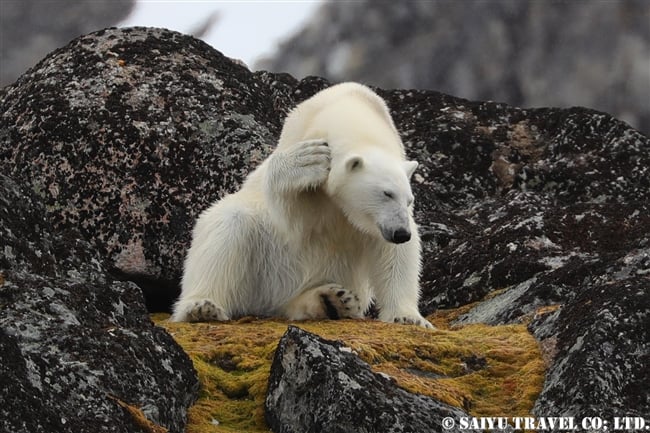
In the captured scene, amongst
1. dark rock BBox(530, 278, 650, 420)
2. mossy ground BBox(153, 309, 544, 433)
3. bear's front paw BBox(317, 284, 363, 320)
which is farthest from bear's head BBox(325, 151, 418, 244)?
dark rock BBox(530, 278, 650, 420)

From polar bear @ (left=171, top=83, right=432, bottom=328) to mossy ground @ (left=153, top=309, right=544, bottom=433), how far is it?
1.05m

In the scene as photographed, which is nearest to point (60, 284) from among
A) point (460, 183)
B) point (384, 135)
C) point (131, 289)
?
point (131, 289)

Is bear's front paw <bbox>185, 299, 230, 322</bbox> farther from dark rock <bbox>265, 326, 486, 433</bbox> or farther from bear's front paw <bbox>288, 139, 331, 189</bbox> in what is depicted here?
dark rock <bbox>265, 326, 486, 433</bbox>

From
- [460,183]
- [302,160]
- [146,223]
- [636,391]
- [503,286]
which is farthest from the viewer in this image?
[460,183]

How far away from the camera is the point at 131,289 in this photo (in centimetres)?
624

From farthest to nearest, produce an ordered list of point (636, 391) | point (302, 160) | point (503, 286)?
1. point (503, 286)
2. point (302, 160)
3. point (636, 391)

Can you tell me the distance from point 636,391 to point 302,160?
3600 mm

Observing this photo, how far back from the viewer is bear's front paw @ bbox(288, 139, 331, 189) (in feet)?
27.7

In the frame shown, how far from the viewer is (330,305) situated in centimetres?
832

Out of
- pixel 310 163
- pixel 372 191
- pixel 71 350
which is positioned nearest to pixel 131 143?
pixel 310 163

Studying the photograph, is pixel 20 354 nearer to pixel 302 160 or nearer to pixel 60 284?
pixel 60 284

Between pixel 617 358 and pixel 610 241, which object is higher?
pixel 610 241
